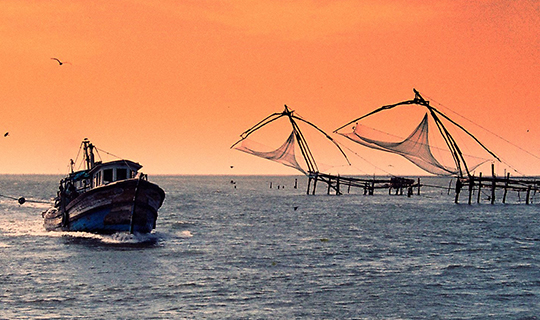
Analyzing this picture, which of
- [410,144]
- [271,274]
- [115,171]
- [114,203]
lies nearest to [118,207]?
[114,203]

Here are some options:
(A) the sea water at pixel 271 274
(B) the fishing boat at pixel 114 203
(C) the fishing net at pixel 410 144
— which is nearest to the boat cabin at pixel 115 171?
(B) the fishing boat at pixel 114 203

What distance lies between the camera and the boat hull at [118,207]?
3450 centimetres

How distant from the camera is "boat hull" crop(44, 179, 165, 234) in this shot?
113 ft

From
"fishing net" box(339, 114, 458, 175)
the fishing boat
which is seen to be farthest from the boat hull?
"fishing net" box(339, 114, 458, 175)

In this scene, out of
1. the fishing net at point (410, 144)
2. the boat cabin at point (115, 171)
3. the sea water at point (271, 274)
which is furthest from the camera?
the fishing net at point (410, 144)

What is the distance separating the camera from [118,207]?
34.9 m

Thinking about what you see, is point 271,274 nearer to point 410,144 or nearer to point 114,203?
point 114,203

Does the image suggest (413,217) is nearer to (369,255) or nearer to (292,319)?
(369,255)

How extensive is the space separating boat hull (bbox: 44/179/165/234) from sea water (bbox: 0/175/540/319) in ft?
2.14

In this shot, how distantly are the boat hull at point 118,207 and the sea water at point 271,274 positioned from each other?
653 mm

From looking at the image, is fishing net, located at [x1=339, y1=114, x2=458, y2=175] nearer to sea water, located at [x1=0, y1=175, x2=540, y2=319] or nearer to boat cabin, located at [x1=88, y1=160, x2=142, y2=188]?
sea water, located at [x1=0, y1=175, x2=540, y2=319]

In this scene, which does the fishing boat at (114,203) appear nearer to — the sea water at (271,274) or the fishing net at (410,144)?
the sea water at (271,274)

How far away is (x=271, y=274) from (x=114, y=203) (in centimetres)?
1289

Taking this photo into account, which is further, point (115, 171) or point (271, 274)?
point (115, 171)
